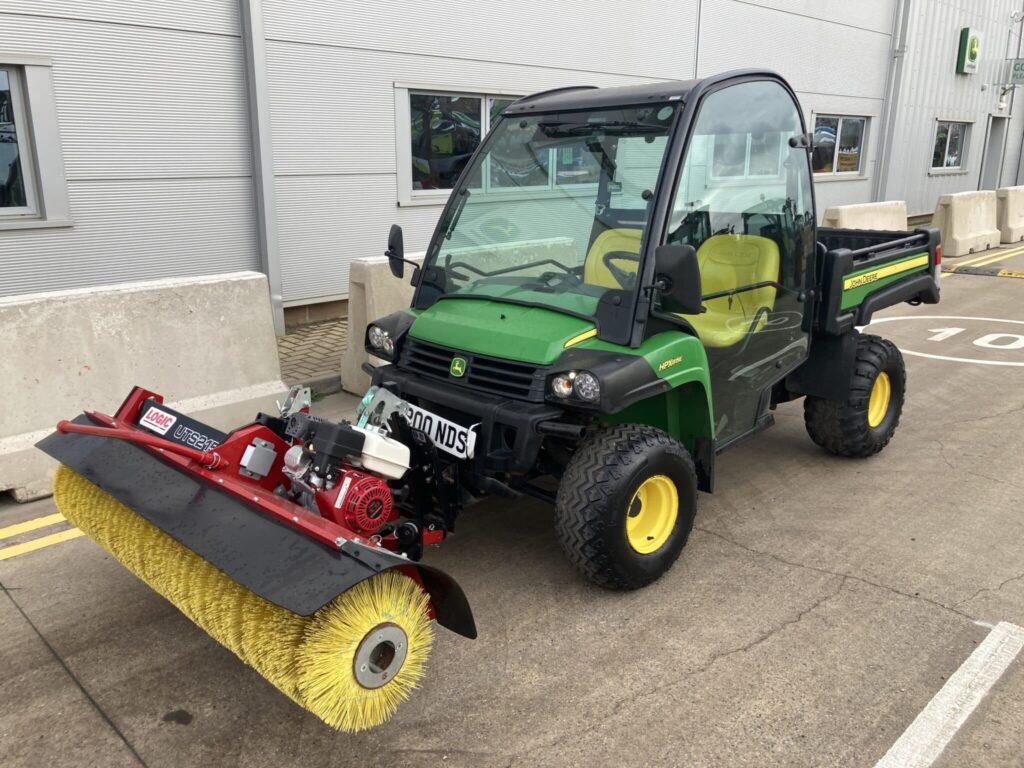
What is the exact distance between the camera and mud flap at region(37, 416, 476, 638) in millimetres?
2381

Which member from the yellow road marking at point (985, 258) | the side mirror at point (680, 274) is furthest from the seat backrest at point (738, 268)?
the yellow road marking at point (985, 258)

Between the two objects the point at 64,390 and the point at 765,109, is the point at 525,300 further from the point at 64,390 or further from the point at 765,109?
the point at 64,390

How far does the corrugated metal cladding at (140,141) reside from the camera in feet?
21.5

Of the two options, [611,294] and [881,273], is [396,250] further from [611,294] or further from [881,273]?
[881,273]

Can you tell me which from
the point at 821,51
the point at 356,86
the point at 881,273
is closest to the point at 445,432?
the point at 881,273

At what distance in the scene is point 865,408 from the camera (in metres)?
4.89

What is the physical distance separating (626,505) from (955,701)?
1.34 metres

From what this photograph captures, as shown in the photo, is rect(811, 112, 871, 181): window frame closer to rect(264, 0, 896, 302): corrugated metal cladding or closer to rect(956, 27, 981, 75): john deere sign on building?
rect(956, 27, 981, 75): john deere sign on building

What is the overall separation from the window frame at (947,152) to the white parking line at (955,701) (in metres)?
17.3

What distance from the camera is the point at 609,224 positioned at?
12.0ft

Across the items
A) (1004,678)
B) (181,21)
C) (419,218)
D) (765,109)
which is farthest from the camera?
(419,218)

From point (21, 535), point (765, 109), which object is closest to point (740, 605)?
point (765, 109)

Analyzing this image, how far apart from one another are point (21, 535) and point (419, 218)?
19.5ft

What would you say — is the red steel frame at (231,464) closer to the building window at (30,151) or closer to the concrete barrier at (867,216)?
the building window at (30,151)
